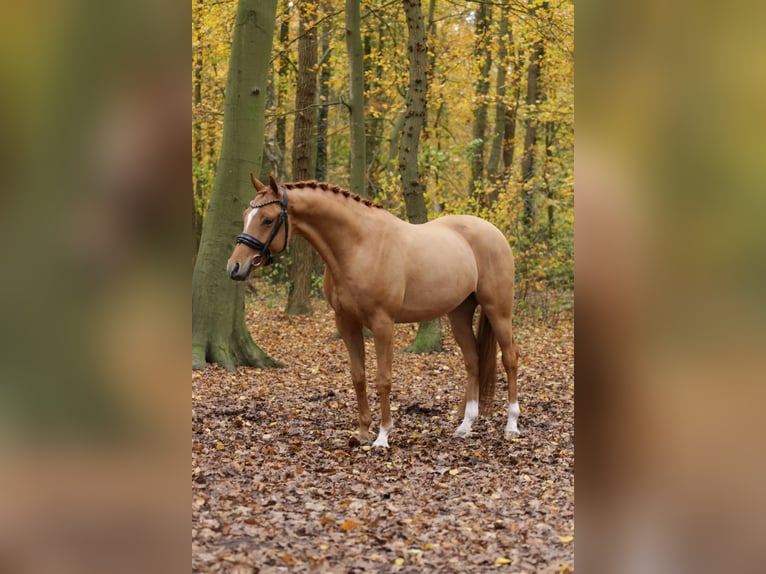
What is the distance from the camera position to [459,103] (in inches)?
717

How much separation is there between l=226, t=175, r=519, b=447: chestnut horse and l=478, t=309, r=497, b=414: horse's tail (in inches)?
0.4

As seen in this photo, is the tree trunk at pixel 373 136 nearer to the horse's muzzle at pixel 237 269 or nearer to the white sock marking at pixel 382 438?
the white sock marking at pixel 382 438

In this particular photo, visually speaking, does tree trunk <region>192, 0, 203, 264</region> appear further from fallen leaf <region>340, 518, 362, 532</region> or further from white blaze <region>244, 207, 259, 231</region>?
fallen leaf <region>340, 518, 362, 532</region>

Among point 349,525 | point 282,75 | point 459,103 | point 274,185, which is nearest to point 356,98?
point 459,103

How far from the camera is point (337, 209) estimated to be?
634 cm

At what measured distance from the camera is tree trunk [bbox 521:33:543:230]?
1570 cm

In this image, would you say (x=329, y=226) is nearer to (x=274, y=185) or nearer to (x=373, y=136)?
(x=274, y=185)

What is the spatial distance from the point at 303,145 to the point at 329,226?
915 centimetres

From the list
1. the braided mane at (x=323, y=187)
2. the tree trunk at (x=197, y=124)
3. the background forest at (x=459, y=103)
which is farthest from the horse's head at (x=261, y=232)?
the tree trunk at (x=197, y=124)

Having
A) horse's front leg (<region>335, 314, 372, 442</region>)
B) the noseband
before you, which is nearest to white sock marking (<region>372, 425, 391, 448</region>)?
horse's front leg (<region>335, 314, 372, 442</region>)

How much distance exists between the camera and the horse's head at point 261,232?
5949mm

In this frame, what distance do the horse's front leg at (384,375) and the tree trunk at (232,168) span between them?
3.45 metres
